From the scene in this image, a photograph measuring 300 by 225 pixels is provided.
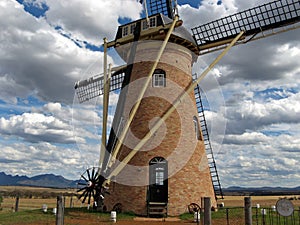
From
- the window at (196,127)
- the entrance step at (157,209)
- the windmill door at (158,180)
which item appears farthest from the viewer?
the window at (196,127)

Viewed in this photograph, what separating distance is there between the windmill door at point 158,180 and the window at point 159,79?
12.1 feet

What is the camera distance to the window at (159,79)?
54.1 feet

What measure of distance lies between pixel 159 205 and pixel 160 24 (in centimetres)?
830

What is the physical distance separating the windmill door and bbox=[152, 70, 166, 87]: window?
3.68m

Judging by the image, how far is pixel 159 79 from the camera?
54.5ft

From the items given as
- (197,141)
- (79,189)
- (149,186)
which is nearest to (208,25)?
(197,141)

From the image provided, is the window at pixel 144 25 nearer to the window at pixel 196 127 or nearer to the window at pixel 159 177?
the window at pixel 196 127

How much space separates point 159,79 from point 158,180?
4.82m

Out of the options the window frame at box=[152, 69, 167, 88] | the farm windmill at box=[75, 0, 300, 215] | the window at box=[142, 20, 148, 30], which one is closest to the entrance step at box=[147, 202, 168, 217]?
the farm windmill at box=[75, 0, 300, 215]

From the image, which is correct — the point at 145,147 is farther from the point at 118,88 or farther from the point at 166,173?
the point at 118,88

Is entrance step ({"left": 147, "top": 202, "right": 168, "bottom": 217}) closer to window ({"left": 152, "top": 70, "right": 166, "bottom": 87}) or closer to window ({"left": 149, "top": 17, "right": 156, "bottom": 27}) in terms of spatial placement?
window ({"left": 152, "top": 70, "right": 166, "bottom": 87})

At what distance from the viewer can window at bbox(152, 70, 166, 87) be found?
1648 centimetres

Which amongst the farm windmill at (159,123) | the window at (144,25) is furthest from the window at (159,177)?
the window at (144,25)

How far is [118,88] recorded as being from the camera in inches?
773
